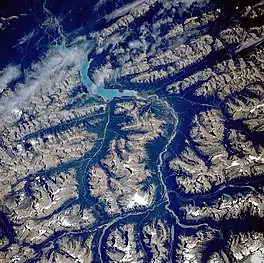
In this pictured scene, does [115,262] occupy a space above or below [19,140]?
below

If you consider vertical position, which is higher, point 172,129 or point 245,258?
point 172,129

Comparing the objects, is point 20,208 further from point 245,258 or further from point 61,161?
point 245,258

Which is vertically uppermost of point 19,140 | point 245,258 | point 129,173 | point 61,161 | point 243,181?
point 19,140

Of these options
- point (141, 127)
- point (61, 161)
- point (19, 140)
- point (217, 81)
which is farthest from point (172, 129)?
point (19, 140)

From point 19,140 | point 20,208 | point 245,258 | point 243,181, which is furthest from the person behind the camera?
point 19,140

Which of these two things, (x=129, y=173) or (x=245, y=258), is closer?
(x=245, y=258)

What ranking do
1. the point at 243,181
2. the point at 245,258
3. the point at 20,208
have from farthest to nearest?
the point at 20,208 < the point at 243,181 < the point at 245,258

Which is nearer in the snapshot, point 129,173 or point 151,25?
point 129,173

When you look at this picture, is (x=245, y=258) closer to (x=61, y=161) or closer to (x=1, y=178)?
(x=61, y=161)

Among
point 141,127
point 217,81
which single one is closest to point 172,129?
point 141,127
